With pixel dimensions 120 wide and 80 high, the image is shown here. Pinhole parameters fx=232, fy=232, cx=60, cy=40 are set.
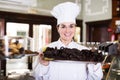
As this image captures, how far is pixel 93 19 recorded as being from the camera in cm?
675

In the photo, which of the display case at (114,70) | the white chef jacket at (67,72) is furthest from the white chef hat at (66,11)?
the display case at (114,70)

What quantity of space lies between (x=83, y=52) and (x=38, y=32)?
4664mm

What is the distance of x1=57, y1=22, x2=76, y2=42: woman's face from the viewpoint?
171cm

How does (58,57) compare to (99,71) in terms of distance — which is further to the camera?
(99,71)

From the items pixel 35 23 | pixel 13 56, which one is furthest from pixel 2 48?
pixel 35 23

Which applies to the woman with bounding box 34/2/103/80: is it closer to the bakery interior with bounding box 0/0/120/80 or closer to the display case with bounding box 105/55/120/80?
the display case with bounding box 105/55/120/80

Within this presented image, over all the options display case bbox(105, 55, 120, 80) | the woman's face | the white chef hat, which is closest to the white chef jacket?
the woman's face

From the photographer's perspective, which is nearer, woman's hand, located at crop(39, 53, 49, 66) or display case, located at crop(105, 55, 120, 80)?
woman's hand, located at crop(39, 53, 49, 66)

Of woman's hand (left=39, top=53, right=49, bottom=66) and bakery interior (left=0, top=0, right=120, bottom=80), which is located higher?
bakery interior (left=0, top=0, right=120, bottom=80)

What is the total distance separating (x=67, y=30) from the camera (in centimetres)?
171

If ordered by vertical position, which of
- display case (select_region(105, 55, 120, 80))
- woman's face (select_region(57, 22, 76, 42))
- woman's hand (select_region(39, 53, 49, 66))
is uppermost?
woman's face (select_region(57, 22, 76, 42))

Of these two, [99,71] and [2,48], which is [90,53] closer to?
[99,71]

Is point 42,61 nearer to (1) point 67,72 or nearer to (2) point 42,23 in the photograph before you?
(1) point 67,72

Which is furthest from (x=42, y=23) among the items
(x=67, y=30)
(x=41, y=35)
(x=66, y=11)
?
(x=67, y=30)
